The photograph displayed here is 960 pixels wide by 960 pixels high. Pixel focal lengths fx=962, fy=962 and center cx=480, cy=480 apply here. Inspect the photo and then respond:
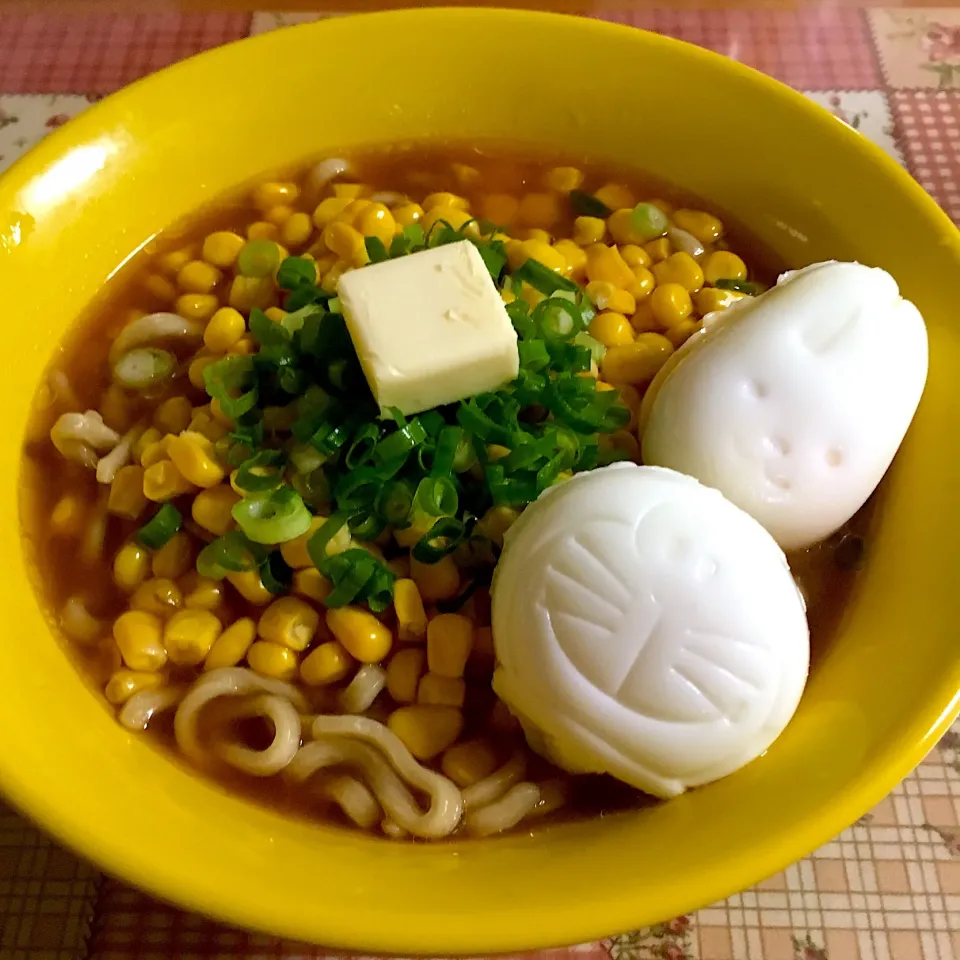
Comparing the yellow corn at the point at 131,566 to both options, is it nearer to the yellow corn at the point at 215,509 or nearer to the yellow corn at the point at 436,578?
the yellow corn at the point at 215,509

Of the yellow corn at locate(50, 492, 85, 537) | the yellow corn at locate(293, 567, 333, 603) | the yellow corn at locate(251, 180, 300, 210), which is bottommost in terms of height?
the yellow corn at locate(293, 567, 333, 603)

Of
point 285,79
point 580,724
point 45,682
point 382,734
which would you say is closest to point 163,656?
point 45,682

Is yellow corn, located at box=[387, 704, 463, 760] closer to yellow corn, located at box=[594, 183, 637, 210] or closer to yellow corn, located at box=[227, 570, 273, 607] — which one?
yellow corn, located at box=[227, 570, 273, 607]

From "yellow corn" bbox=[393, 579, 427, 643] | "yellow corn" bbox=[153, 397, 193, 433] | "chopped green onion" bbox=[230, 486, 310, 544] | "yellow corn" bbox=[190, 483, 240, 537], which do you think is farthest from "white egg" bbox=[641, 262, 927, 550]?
"yellow corn" bbox=[153, 397, 193, 433]

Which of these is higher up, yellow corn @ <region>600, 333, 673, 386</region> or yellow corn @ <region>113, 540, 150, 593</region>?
yellow corn @ <region>600, 333, 673, 386</region>

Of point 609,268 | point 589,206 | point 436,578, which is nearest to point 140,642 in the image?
point 436,578

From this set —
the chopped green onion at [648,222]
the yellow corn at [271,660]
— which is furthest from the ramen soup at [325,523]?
the chopped green onion at [648,222]
